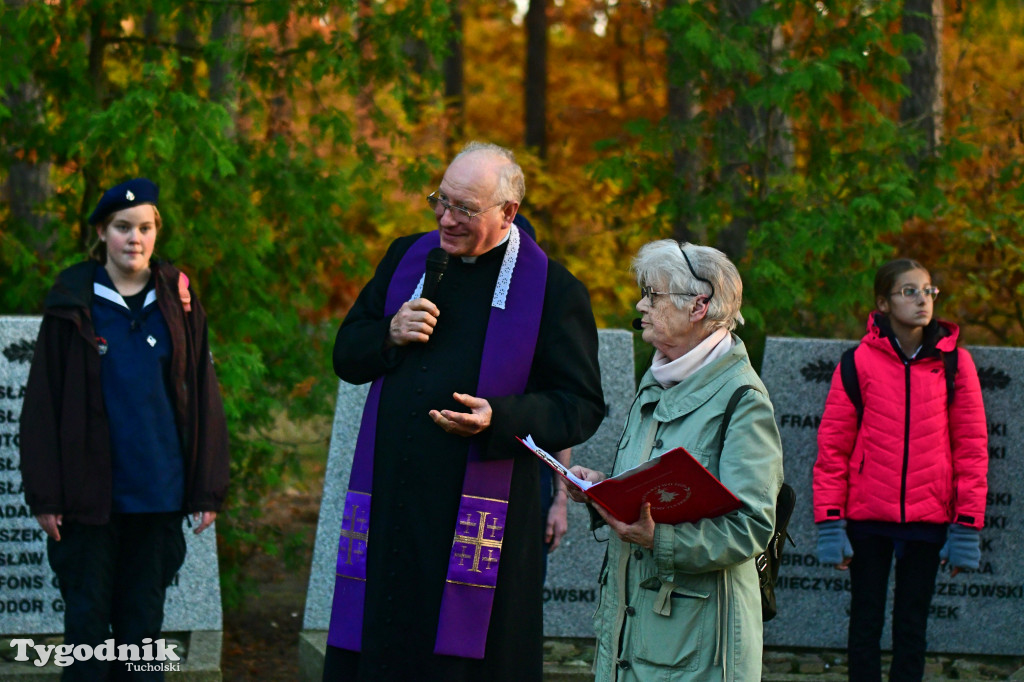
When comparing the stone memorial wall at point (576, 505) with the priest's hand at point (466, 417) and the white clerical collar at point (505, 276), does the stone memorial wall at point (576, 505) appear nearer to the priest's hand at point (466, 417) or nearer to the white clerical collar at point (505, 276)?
the white clerical collar at point (505, 276)

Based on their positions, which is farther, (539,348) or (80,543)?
(80,543)

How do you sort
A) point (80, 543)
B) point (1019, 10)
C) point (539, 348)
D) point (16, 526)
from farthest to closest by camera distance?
point (1019, 10)
point (16, 526)
point (80, 543)
point (539, 348)

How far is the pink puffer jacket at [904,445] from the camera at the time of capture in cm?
523

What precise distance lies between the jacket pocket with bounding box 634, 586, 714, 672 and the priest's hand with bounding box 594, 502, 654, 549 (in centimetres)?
18

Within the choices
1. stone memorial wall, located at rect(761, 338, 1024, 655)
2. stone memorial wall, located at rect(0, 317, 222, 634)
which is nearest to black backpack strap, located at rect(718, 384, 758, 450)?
stone memorial wall, located at rect(761, 338, 1024, 655)

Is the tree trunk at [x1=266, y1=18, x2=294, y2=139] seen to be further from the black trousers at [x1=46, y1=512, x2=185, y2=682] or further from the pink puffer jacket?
the pink puffer jacket

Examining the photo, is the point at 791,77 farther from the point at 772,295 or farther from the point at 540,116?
the point at 540,116

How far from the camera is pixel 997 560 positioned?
20.8 feet

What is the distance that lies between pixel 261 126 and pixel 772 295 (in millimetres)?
3423

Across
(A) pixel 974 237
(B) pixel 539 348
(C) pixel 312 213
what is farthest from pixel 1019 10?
(B) pixel 539 348

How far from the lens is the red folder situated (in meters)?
3.02

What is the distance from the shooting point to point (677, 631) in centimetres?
327

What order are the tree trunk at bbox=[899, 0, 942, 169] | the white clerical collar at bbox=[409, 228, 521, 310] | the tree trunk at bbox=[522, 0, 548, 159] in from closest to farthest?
the white clerical collar at bbox=[409, 228, 521, 310]
the tree trunk at bbox=[899, 0, 942, 169]
the tree trunk at bbox=[522, 0, 548, 159]

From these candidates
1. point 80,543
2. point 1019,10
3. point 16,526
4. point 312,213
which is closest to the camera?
point 80,543
